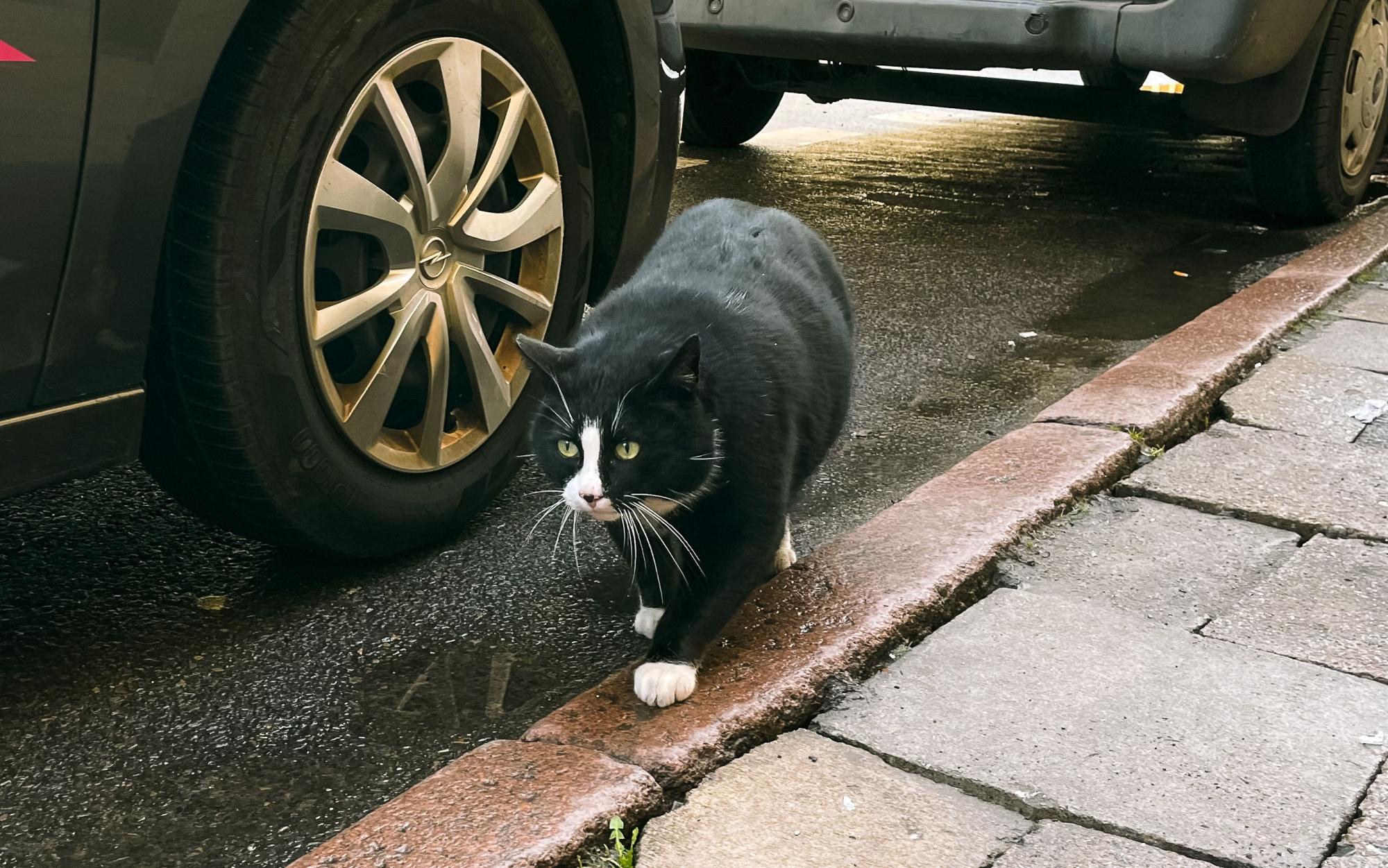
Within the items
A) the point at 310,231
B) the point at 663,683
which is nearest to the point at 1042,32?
the point at 310,231

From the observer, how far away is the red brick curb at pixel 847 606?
2.05 m

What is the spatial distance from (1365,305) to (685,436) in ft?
9.85

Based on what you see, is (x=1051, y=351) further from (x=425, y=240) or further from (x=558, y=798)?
(x=558, y=798)

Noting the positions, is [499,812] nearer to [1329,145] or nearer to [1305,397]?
[1305,397]

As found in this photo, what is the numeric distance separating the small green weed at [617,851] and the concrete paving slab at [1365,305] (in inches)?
128


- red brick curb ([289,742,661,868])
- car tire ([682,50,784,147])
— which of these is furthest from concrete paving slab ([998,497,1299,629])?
car tire ([682,50,784,147])

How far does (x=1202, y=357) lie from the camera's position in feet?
12.2

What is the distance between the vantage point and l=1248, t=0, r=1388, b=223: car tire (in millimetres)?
5055

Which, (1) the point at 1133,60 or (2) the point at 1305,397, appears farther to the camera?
(1) the point at 1133,60

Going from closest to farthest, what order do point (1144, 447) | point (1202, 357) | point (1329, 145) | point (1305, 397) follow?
point (1144, 447) < point (1305, 397) < point (1202, 357) < point (1329, 145)

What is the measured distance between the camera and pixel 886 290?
186 inches

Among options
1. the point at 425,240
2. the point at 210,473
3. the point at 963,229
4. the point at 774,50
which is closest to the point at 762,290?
the point at 425,240

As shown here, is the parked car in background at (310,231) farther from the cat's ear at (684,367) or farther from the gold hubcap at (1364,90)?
the gold hubcap at (1364,90)

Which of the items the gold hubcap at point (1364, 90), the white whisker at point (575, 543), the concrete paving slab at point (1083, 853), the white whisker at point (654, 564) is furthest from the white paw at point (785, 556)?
the gold hubcap at point (1364, 90)
